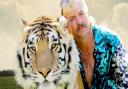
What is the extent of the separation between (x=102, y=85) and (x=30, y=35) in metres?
0.82

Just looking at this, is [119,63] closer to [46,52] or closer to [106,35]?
[106,35]

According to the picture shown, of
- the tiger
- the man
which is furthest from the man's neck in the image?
the tiger

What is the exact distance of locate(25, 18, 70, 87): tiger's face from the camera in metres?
4.55

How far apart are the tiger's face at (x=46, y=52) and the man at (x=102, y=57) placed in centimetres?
18

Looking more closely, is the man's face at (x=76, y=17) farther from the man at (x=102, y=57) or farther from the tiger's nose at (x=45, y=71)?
the tiger's nose at (x=45, y=71)

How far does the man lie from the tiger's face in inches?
7.0

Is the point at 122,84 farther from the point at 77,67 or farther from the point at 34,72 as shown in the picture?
the point at 34,72

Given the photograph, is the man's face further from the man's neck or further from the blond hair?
the man's neck

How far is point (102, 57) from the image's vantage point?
5.03m

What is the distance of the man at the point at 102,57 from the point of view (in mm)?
4926

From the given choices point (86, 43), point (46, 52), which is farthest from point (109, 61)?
point (46, 52)

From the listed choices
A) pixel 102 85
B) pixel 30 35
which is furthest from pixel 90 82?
pixel 30 35

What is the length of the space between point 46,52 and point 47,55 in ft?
0.11

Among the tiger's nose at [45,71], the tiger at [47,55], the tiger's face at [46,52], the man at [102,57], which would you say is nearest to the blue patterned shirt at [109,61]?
the man at [102,57]
